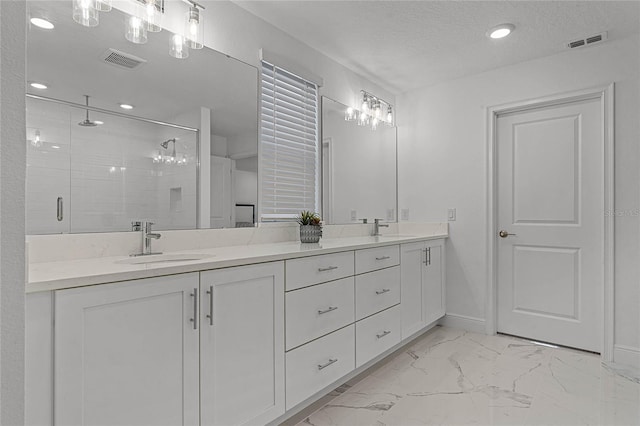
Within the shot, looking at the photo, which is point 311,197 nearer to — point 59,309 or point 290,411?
point 290,411

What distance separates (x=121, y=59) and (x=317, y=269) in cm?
138

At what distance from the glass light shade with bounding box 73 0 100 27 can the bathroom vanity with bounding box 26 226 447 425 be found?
1.03 m

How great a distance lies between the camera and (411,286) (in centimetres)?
275

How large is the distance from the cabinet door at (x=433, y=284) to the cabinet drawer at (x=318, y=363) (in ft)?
3.64

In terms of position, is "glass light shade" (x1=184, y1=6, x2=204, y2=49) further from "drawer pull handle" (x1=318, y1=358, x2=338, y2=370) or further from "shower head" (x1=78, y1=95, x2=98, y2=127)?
"drawer pull handle" (x1=318, y1=358, x2=338, y2=370)

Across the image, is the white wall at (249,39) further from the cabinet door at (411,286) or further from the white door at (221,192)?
the cabinet door at (411,286)

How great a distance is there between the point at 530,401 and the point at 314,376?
125cm

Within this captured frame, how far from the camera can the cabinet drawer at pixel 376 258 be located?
7.17 ft

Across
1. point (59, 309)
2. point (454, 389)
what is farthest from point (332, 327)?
point (59, 309)

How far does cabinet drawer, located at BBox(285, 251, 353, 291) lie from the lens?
1730 mm

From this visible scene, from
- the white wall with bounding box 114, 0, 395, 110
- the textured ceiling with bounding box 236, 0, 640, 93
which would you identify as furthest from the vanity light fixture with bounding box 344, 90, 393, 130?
the textured ceiling with bounding box 236, 0, 640, 93

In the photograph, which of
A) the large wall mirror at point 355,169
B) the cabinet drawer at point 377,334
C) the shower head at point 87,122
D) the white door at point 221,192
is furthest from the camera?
the large wall mirror at point 355,169

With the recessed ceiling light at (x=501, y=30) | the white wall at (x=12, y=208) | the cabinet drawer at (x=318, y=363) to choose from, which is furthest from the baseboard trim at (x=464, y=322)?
the white wall at (x=12, y=208)

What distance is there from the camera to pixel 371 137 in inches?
132
